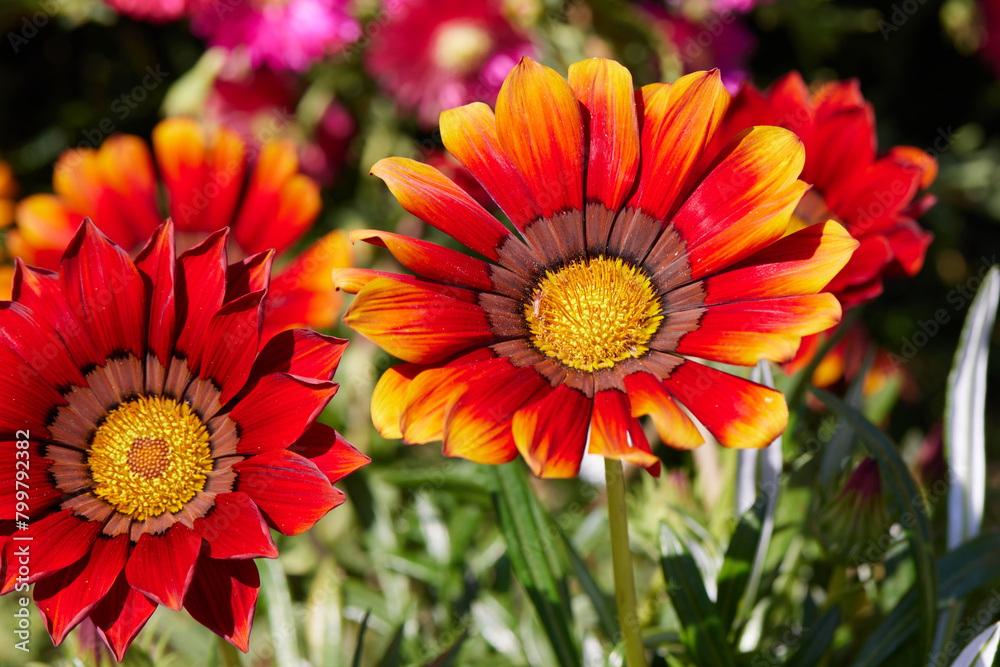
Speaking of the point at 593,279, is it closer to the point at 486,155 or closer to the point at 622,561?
the point at 486,155

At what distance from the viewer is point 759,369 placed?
1.07 m

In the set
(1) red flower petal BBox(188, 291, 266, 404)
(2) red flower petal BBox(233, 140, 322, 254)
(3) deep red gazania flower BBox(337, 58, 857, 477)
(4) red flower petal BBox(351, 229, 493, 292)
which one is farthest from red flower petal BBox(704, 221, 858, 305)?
(2) red flower petal BBox(233, 140, 322, 254)

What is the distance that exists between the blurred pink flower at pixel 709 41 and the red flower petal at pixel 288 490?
1402 mm

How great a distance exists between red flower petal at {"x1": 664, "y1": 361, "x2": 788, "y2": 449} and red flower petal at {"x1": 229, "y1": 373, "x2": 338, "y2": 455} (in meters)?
0.32

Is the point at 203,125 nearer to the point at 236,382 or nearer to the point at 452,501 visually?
the point at 452,501

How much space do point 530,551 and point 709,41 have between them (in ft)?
4.35

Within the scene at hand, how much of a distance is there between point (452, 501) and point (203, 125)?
3.85ft

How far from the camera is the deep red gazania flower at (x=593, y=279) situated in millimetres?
665

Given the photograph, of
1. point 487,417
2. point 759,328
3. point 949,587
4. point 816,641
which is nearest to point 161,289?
point 487,417

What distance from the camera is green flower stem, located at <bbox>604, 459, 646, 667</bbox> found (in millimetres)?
686

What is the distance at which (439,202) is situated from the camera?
0.75 m

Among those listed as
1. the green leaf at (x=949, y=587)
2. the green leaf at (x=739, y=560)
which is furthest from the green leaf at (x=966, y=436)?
the green leaf at (x=739, y=560)

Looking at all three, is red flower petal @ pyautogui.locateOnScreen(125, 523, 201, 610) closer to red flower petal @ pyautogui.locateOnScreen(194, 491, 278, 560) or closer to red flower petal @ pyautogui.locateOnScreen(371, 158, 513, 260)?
red flower petal @ pyautogui.locateOnScreen(194, 491, 278, 560)

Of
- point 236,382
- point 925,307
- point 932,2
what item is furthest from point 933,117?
point 236,382
